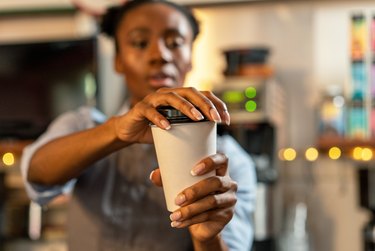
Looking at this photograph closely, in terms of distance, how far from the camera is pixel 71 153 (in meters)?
1.10

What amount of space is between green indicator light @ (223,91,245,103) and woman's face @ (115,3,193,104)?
184 centimetres

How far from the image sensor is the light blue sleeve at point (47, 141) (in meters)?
1.22

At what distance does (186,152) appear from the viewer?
0.81 meters

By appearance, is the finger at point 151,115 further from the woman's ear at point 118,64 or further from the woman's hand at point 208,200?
the woman's ear at point 118,64

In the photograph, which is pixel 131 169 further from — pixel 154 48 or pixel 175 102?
pixel 175 102

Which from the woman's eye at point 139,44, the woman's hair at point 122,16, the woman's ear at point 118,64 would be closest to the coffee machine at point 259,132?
the woman's hair at point 122,16

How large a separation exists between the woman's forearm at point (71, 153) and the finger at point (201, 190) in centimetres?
19

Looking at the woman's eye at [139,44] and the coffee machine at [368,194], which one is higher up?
the woman's eye at [139,44]

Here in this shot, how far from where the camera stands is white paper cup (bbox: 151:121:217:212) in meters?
0.80

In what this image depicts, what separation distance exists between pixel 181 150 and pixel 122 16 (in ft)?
2.01

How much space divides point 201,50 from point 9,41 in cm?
114

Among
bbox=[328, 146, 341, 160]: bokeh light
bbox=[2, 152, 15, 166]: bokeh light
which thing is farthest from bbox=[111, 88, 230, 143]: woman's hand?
bbox=[2, 152, 15, 166]: bokeh light

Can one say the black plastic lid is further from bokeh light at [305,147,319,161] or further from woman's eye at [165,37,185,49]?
bokeh light at [305,147,319,161]

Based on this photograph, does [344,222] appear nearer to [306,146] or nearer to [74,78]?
[306,146]
